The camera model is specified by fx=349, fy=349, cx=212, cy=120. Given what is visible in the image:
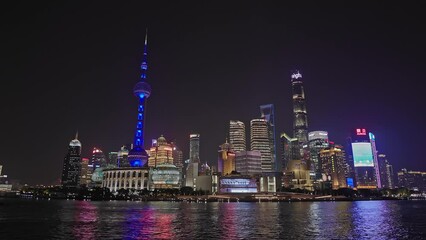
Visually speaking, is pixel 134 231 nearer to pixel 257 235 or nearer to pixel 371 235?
pixel 257 235

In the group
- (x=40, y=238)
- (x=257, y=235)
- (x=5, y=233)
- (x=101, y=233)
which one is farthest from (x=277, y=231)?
(x=5, y=233)

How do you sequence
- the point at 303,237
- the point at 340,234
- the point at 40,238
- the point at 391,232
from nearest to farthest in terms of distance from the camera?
the point at 40,238 < the point at 303,237 < the point at 340,234 < the point at 391,232

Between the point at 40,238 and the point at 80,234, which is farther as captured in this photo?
the point at 80,234

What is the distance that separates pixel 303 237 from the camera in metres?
46.5

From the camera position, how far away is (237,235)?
47.9 meters

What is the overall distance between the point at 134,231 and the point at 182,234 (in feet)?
25.4

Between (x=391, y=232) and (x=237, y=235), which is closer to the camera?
(x=237, y=235)

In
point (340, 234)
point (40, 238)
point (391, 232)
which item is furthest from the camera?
point (391, 232)

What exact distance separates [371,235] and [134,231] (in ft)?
112

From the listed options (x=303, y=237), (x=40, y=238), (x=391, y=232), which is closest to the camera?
(x=40, y=238)

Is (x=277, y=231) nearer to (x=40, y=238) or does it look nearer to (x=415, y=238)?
(x=415, y=238)

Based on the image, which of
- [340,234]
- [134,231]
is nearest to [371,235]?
[340,234]

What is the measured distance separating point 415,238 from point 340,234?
9459 millimetres

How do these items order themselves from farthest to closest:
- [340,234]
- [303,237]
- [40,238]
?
[340,234] < [303,237] < [40,238]
